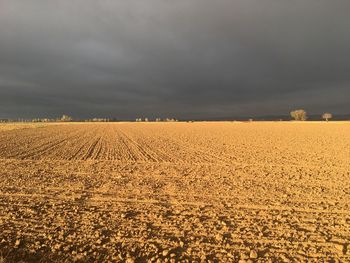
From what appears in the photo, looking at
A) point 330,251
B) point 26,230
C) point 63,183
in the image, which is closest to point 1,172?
point 63,183

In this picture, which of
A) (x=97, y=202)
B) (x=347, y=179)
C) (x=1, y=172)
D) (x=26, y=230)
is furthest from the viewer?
(x=1, y=172)

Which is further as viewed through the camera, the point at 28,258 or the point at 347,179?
the point at 347,179

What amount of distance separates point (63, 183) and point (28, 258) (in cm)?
571

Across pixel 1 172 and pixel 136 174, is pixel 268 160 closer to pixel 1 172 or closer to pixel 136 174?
pixel 136 174

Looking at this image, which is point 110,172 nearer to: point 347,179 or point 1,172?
point 1,172

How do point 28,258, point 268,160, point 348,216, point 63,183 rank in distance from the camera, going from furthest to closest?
1. point 268,160
2. point 63,183
3. point 348,216
4. point 28,258

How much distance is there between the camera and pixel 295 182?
11328mm

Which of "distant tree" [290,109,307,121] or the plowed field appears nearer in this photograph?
the plowed field

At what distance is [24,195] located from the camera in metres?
9.08

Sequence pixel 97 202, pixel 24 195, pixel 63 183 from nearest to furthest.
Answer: pixel 97 202 < pixel 24 195 < pixel 63 183

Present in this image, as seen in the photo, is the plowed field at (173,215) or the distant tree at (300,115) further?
the distant tree at (300,115)

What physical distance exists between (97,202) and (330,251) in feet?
17.8

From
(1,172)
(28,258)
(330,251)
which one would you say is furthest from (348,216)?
(1,172)

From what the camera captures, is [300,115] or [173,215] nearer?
[173,215]
